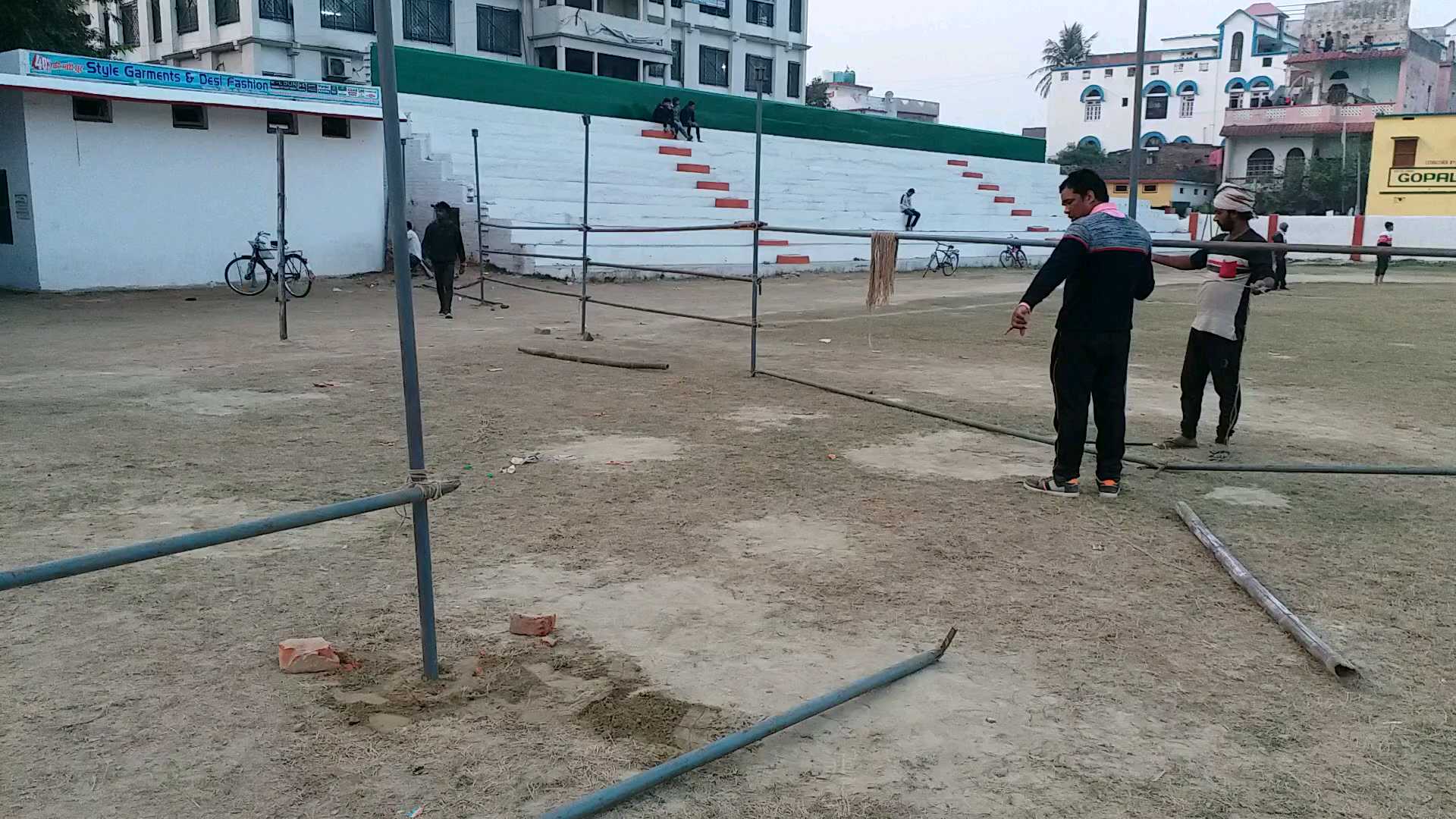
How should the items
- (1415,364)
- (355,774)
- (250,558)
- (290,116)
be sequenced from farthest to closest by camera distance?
(290,116) → (1415,364) → (250,558) → (355,774)

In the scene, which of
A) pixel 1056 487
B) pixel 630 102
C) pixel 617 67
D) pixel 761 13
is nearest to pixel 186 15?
pixel 617 67

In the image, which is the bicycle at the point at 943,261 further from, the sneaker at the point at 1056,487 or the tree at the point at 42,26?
the sneaker at the point at 1056,487

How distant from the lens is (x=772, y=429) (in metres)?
7.36

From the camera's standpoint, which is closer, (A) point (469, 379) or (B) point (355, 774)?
(B) point (355, 774)

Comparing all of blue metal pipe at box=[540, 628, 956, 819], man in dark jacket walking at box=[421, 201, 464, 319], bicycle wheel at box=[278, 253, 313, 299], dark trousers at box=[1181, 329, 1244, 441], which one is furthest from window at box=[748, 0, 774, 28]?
blue metal pipe at box=[540, 628, 956, 819]

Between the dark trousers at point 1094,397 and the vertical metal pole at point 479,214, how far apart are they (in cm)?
1100

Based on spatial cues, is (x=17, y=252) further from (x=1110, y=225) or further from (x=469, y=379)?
(x=1110, y=225)

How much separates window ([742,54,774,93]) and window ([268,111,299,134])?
26849 millimetres

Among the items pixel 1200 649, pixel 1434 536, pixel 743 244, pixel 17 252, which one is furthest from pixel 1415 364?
pixel 17 252

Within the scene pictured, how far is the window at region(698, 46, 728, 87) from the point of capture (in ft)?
137

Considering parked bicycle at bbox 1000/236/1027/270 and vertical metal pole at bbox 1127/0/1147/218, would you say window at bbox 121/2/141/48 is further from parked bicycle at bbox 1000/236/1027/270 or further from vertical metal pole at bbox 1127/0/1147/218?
vertical metal pole at bbox 1127/0/1147/218

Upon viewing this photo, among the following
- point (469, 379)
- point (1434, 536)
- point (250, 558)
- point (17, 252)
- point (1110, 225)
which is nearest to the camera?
point (250, 558)

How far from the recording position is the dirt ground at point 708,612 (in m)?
2.83

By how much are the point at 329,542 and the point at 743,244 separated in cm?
2134
